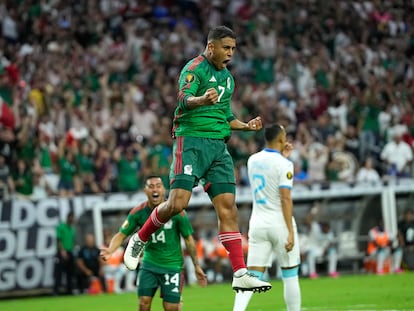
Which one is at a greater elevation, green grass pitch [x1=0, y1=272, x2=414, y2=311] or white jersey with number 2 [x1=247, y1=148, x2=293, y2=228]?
white jersey with number 2 [x1=247, y1=148, x2=293, y2=228]

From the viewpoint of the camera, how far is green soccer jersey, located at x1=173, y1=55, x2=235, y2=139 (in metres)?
9.88

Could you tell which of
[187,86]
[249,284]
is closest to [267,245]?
[249,284]

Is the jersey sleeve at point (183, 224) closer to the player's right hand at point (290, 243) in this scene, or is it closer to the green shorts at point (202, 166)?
the player's right hand at point (290, 243)

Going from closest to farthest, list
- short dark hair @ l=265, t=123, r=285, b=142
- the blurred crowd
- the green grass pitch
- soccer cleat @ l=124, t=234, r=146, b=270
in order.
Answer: soccer cleat @ l=124, t=234, r=146, b=270 → short dark hair @ l=265, t=123, r=285, b=142 → the green grass pitch → the blurred crowd

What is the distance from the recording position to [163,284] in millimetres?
12125

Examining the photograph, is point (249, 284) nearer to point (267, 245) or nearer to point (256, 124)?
point (256, 124)

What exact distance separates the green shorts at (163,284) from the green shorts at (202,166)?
227cm

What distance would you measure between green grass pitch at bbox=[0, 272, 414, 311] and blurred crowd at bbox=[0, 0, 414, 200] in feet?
9.85

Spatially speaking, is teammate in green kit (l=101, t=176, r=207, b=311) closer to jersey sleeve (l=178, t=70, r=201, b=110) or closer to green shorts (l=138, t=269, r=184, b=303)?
green shorts (l=138, t=269, r=184, b=303)

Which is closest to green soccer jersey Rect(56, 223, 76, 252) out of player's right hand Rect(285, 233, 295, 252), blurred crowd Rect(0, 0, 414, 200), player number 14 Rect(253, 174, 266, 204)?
blurred crowd Rect(0, 0, 414, 200)

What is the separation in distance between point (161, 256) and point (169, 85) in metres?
14.4

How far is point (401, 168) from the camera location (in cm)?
2634

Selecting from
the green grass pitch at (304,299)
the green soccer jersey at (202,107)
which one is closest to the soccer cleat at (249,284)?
the green soccer jersey at (202,107)

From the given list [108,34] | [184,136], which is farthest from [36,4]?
[184,136]
